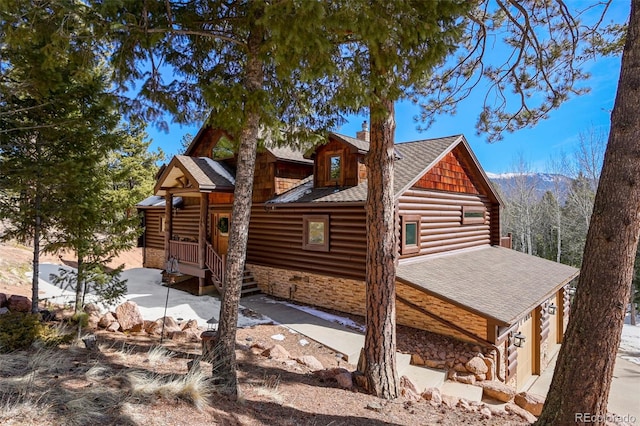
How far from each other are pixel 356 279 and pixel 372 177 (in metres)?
5.24

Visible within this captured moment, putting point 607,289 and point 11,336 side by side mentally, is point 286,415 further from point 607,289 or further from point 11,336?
point 11,336

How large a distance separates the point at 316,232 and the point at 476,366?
5934 mm

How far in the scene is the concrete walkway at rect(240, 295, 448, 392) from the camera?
6.88 meters

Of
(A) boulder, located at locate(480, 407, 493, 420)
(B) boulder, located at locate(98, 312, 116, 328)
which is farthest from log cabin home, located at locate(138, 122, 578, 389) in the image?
(B) boulder, located at locate(98, 312, 116, 328)

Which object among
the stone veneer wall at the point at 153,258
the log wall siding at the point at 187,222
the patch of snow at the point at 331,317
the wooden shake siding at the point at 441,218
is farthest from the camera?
the stone veneer wall at the point at 153,258

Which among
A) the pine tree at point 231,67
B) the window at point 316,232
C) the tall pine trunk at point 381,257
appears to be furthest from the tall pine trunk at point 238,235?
the window at point 316,232

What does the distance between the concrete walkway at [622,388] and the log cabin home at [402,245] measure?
38cm

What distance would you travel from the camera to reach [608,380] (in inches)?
134

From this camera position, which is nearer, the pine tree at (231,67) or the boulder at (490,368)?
the pine tree at (231,67)

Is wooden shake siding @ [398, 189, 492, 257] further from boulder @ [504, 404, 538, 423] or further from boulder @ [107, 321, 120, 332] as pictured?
boulder @ [107, 321, 120, 332]

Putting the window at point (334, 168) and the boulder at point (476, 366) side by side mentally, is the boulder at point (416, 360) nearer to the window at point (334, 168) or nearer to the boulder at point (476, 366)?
the boulder at point (476, 366)

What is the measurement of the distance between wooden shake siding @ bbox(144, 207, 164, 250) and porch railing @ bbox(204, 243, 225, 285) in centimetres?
653

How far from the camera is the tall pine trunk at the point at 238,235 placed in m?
4.54

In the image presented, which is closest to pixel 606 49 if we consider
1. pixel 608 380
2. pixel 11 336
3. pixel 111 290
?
pixel 608 380
